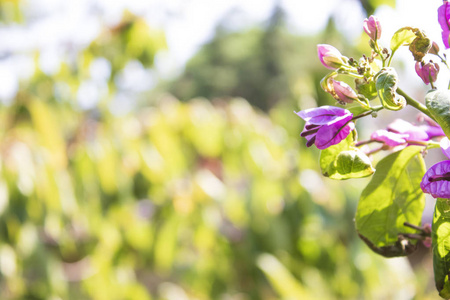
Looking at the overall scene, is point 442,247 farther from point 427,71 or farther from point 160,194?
point 160,194

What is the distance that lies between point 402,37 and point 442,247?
4.2 inches

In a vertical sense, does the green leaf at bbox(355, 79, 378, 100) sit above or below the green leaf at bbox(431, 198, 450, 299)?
above

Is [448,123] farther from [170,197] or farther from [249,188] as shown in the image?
[170,197]

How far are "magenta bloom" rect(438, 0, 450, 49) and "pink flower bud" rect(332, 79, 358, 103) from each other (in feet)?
0.18

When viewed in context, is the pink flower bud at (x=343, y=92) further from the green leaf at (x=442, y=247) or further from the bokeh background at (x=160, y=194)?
the bokeh background at (x=160, y=194)

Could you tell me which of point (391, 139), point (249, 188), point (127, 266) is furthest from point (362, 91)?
point (127, 266)

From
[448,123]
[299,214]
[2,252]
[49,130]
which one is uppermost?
[448,123]

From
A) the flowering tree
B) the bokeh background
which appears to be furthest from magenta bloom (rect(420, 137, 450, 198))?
the bokeh background

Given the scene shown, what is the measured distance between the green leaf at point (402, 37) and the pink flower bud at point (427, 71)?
0.01 m

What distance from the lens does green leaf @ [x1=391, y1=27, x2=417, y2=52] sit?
254mm

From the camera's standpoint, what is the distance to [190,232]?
1675mm

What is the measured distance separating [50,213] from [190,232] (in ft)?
1.78

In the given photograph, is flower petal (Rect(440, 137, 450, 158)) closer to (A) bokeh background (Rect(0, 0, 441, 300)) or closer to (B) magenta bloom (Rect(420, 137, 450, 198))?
(B) magenta bloom (Rect(420, 137, 450, 198))

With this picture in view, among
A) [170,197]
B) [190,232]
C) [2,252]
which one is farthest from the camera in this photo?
[190,232]
